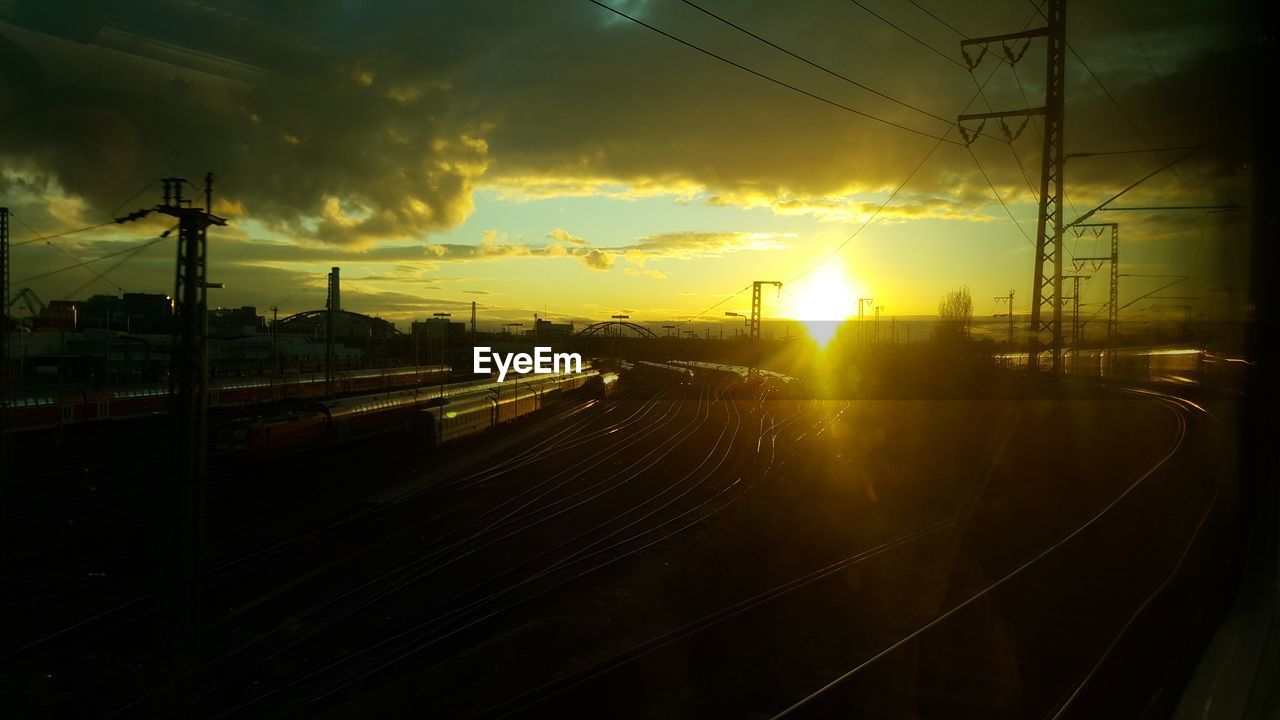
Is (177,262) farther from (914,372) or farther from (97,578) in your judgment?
(914,372)

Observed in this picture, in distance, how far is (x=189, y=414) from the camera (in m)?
6.69

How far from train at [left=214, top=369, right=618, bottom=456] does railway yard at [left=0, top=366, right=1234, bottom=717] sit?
1.25 metres

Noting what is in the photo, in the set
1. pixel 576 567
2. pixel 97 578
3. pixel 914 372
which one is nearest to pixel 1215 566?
pixel 576 567

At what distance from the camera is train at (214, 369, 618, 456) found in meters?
21.2

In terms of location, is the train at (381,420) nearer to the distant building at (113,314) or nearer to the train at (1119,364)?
the train at (1119,364)

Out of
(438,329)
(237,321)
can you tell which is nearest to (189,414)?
(237,321)

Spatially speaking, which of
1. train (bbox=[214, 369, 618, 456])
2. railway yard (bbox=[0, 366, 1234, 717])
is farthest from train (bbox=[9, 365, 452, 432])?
railway yard (bbox=[0, 366, 1234, 717])

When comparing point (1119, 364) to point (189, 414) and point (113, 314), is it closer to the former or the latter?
point (189, 414)

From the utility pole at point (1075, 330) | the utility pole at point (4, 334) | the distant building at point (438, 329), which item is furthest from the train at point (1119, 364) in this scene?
the distant building at point (438, 329)

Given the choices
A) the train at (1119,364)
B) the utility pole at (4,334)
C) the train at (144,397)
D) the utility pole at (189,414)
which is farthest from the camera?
the train at (144,397)

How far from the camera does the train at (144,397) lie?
24527mm

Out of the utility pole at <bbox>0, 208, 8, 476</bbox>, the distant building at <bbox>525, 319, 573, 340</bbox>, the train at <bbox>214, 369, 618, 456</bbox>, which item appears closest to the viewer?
the utility pole at <bbox>0, 208, 8, 476</bbox>

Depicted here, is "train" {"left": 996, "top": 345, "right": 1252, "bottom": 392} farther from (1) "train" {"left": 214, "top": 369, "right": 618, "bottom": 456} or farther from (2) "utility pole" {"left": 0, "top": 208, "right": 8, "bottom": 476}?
(2) "utility pole" {"left": 0, "top": 208, "right": 8, "bottom": 476}

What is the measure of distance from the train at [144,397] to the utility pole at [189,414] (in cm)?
1578
